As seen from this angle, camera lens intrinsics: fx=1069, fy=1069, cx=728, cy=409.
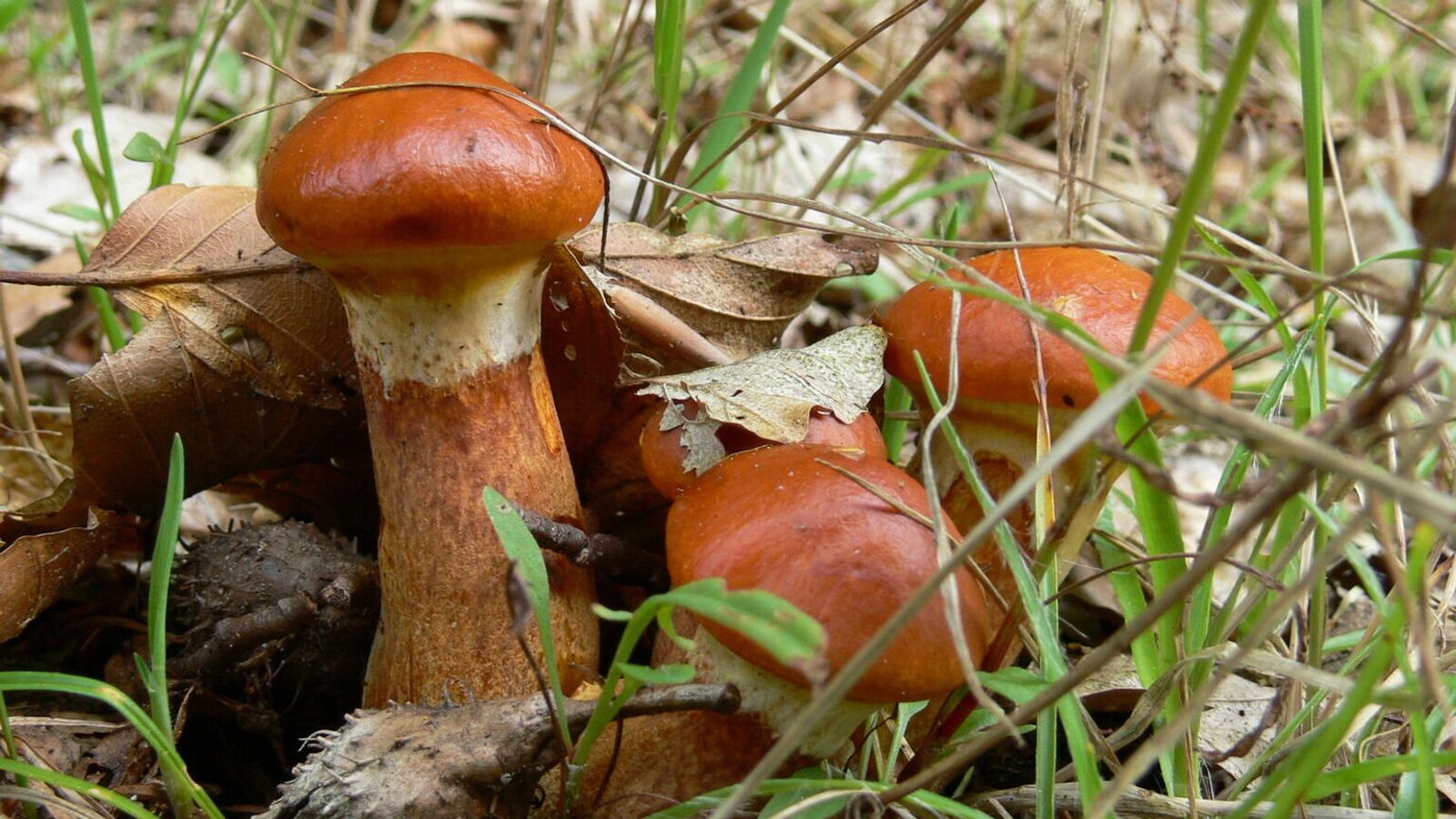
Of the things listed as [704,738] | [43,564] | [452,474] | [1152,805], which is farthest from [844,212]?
[43,564]

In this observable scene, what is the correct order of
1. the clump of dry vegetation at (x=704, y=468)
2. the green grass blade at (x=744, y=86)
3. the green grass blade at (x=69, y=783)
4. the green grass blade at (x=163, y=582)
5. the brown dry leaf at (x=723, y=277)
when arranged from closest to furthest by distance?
the clump of dry vegetation at (x=704, y=468) → the green grass blade at (x=69, y=783) → the green grass blade at (x=163, y=582) → the brown dry leaf at (x=723, y=277) → the green grass blade at (x=744, y=86)

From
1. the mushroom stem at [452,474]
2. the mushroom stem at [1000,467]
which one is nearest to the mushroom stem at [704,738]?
the mushroom stem at [452,474]

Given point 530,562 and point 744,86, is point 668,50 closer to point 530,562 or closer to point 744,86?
point 744,86

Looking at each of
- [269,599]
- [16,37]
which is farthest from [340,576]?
[16,37]

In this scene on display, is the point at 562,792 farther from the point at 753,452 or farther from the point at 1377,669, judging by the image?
the point at 1377,669

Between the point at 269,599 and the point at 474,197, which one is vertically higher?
the point at 474,197

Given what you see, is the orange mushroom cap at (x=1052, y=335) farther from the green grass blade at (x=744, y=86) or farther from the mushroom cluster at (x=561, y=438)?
the green grass blade at (x=744, y=86)

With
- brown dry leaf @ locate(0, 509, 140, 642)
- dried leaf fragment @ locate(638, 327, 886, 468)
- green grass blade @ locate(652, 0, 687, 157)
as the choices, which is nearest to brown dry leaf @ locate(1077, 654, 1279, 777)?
dried leaf fragment @ locate(638, 327, 886, 468)
